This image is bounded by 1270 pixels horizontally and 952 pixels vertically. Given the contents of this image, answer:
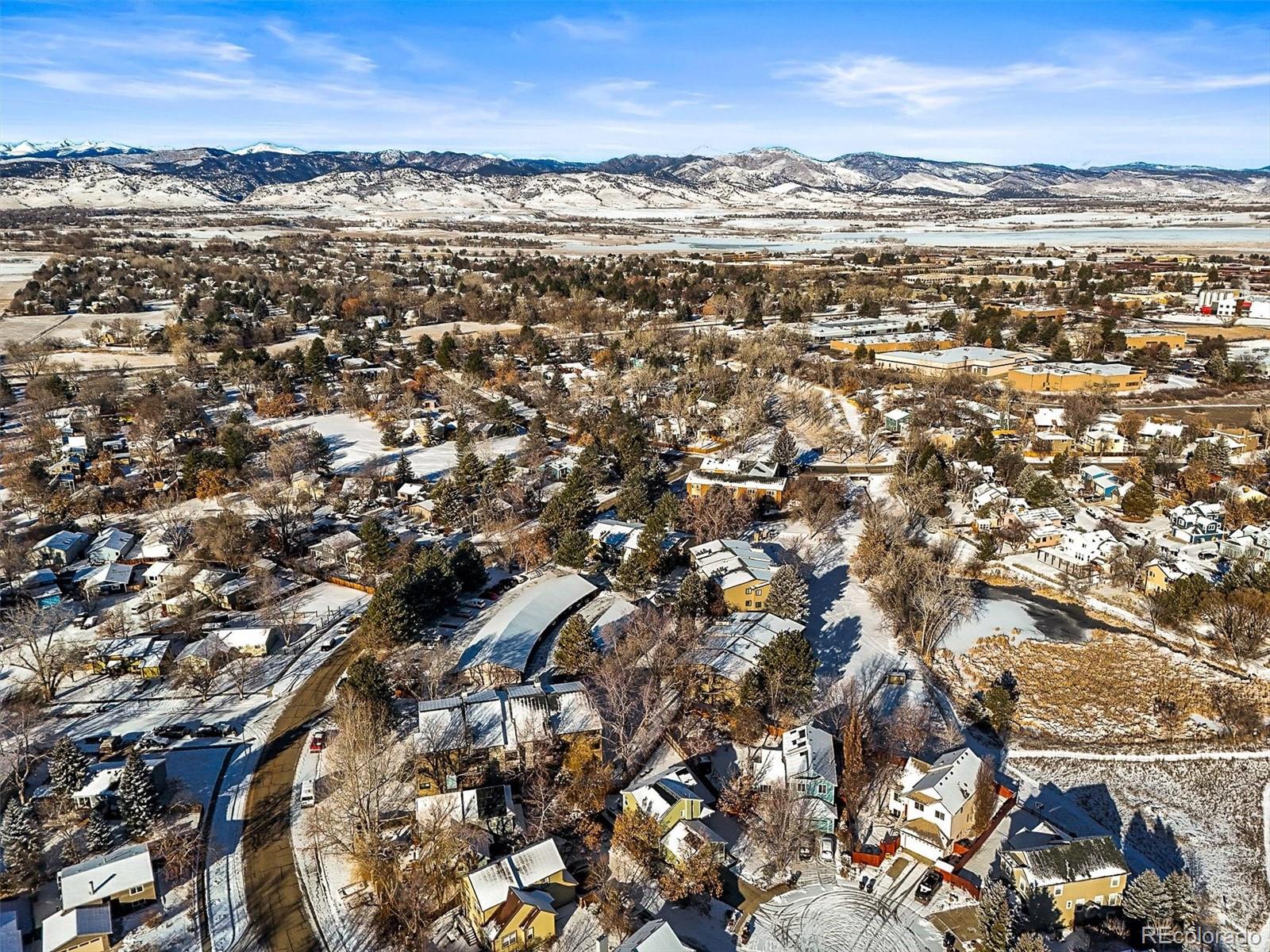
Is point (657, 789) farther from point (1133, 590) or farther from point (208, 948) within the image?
point (1133, 590)

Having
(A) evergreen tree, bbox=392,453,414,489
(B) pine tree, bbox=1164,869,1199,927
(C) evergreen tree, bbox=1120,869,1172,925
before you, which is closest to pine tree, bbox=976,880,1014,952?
(C) evergreen tree, bbox=1120,869,1172,925

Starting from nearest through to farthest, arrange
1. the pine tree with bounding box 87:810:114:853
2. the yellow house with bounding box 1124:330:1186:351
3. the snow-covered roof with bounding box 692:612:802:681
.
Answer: the pine tree with bounding box 87:810:114:853, the snow-covered roof with bounding box 692:612:802:681, the yellow house with bounding box 1124:330:1186:351

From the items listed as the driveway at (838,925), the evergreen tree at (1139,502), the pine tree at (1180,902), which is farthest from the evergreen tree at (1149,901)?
the evergreen tree at (1139,502)

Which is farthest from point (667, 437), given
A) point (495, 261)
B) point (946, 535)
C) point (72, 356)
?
point (495, 261)

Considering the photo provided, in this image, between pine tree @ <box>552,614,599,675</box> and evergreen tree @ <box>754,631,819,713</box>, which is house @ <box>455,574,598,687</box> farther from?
evergreen tree @ <box>754,631,819,713</box>

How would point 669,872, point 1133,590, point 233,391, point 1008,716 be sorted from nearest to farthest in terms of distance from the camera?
point 669,872 < point 1008,716 < point 1133,590 < point 233,391

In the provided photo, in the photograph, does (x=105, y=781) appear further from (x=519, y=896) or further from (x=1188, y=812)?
(x=1188, y=812)
